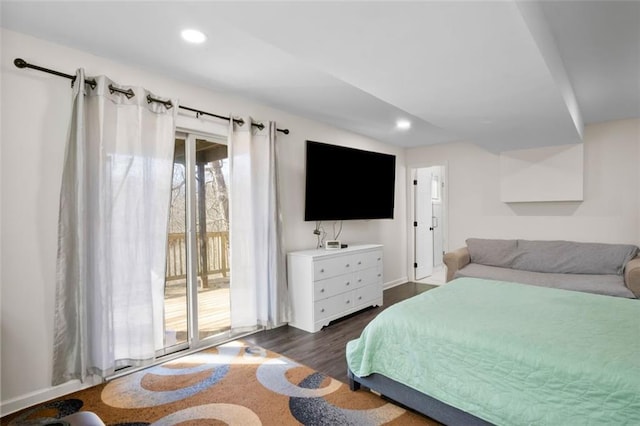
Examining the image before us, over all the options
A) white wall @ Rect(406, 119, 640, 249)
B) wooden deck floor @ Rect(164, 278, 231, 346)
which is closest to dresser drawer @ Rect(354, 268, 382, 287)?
wooden deck floor @ Rect(164, 278, 231, 346)

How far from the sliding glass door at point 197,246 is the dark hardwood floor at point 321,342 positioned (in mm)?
508

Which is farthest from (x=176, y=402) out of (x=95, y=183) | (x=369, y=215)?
(x=369, y=215)

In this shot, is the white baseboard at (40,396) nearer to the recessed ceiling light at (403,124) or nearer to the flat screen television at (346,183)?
the flat screen television at (346,183)

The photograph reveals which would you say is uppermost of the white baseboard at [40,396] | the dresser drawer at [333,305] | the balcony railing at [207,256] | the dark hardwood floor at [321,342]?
the balcony railing at [207,256]

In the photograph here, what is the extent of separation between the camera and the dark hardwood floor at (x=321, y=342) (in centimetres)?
262

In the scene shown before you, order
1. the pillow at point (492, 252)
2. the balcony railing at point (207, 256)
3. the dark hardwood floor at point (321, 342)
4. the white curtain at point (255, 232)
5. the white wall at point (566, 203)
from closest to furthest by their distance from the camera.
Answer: the dark hardwood floor at point (321, 342), the balcony railing at point (207, 256), the white curtain at point (255, 232), the white wall at point (566, 203), the pillow at point (492, 252)

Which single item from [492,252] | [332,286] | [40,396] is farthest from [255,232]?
[492,252]

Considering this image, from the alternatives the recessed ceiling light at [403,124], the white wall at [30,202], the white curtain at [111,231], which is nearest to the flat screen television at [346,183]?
the recessed ceiling light at [403,124]

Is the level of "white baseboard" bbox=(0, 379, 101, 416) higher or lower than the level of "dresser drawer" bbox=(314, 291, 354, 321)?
lower

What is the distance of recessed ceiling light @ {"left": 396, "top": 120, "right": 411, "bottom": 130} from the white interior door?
1588mm

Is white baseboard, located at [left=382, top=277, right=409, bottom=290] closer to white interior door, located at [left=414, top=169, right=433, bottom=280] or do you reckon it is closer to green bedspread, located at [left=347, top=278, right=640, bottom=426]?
white interior door, located at [left=414, top=169, right=433, bottom=280]

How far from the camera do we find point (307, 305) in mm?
3412

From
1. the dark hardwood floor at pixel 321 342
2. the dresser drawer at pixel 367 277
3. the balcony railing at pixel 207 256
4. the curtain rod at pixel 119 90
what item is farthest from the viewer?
the dresser drawer at pixel 367 277

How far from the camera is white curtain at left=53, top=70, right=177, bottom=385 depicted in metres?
2.16
